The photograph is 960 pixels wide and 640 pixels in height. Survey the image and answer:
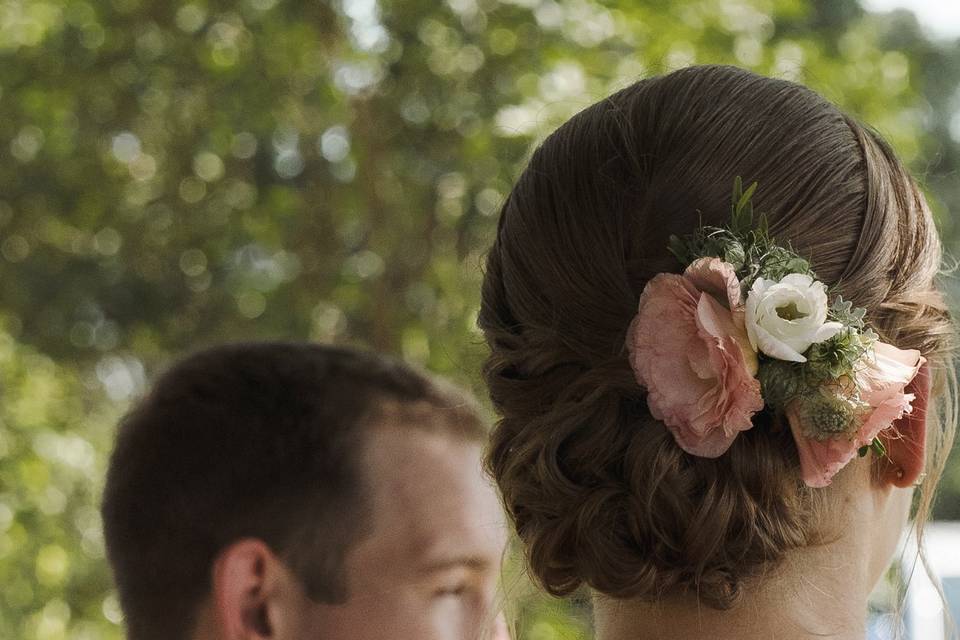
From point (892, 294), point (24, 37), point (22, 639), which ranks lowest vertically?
point (22, 639)

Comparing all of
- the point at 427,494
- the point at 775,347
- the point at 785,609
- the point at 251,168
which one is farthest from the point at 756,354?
the point at 251,168

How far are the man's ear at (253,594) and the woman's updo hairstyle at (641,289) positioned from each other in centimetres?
62

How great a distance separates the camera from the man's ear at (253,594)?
5.44 feet

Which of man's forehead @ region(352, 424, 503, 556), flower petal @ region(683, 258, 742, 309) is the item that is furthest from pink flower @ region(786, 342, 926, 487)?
man's forehead @ region(352, 424, 503, 556)

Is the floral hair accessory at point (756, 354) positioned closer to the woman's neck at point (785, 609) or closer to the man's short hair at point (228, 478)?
the woman's neck at point (785, 609)

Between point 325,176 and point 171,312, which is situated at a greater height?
point 325,176

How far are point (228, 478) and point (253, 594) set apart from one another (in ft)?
0.52

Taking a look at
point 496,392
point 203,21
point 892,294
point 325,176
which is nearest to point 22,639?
point 325,176

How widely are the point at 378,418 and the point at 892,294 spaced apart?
2.84 feet

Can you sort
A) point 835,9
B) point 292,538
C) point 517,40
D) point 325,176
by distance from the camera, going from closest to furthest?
point 292,538 < point 517,40 < point 325,176 < point 835,9

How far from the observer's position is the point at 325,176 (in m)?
3.53

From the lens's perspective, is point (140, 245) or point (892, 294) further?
point (140, 245)

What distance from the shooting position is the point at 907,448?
1144 mm

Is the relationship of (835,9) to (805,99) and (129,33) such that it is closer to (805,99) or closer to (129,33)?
(129,33)
